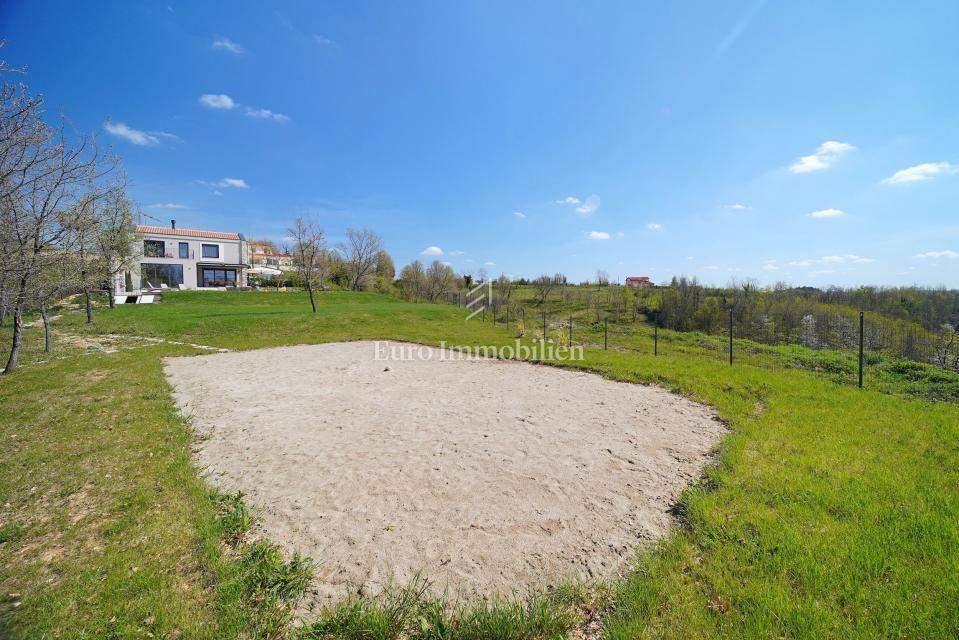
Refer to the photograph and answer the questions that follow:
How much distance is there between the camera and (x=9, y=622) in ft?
7.39

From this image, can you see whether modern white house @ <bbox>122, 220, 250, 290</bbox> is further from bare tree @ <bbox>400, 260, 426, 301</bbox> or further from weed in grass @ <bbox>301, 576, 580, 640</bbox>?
weed in grass @ <bbox>301, 576, 580, 640</bbox>

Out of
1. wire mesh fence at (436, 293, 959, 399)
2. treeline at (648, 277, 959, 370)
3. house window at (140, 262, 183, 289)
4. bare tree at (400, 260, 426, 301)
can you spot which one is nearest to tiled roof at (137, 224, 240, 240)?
house window at (140, 262, 183, 289)

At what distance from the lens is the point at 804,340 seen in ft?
54.3

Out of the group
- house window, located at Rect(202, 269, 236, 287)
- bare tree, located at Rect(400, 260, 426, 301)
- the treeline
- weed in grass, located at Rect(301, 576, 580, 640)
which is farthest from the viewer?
bare tree, located at Rect(400, 260, 426, 301)

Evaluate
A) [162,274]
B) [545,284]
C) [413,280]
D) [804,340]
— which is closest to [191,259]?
[162,274]

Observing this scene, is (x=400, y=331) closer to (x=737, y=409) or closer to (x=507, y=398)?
(x=507, y=398)

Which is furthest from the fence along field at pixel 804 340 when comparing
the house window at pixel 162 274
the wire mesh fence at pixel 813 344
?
the house window at pixel 162 274

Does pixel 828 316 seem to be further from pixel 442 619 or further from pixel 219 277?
pixel 219 277

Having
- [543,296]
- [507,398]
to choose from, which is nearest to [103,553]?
[507,398]

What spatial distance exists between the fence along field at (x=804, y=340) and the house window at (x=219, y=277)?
116 ft

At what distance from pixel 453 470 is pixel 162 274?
50.6m

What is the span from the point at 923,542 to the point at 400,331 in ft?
61.6

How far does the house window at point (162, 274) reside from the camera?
38497 millimetres

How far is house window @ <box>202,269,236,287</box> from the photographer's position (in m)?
43.4
